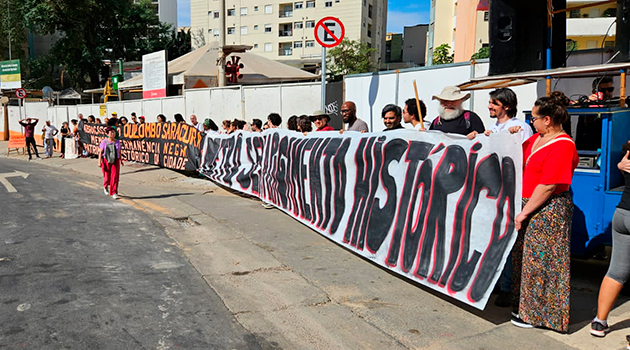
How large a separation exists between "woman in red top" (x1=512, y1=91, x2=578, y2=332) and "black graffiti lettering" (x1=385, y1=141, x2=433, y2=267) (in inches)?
47.6

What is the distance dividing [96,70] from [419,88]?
4613 centimetres

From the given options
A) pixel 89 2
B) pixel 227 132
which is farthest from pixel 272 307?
pixel 89 2

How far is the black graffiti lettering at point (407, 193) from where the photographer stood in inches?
197

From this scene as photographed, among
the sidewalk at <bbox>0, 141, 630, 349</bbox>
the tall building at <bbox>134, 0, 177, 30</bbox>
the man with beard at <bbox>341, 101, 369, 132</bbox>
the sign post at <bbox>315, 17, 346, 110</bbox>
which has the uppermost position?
the tall building at <bbox>134, 0, 177, 30</bbox>

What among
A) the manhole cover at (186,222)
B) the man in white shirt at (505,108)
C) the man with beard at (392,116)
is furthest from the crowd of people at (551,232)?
the manhole cover at (186,222)

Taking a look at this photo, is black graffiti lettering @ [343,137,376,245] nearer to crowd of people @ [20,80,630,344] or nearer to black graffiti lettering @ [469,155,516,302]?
black graffiti lettering @ [469,155,516,302]

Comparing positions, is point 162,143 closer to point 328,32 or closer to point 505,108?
point 328,32

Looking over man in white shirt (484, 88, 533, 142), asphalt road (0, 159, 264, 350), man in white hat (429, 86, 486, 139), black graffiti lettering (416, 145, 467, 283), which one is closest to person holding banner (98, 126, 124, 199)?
asphalt road (0, 159, 264, 350)

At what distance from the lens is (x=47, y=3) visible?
4344 cm

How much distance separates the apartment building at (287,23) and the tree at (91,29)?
34.1 ft

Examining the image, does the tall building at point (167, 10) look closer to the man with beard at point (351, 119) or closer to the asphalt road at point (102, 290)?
the asphalt road at point (102, 290)

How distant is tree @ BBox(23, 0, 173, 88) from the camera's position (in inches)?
1741

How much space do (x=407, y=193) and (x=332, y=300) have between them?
1289mm

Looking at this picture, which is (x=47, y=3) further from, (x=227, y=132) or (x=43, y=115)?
(x=227, y=132)
